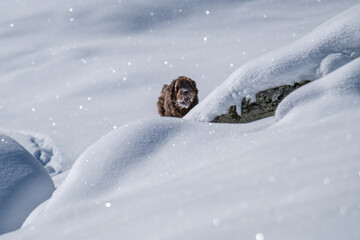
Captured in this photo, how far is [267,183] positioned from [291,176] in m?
0.12

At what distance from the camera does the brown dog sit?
812 centimetres

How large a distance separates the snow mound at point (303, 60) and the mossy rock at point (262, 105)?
0.20 ft

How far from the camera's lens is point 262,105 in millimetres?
5074

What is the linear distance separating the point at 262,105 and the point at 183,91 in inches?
128

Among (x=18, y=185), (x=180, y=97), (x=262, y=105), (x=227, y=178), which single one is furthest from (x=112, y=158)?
(x=180, y=97)

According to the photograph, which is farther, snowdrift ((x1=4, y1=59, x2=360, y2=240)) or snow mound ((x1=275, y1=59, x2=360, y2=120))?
snow mound ((x1=275, y1=59, x2=360, y2=120))

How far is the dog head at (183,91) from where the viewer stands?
8.11 meters

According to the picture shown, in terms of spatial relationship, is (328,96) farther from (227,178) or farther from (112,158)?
(112,158)

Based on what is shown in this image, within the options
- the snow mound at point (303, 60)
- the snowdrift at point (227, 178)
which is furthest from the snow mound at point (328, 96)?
the snow mound at point (303, 60)

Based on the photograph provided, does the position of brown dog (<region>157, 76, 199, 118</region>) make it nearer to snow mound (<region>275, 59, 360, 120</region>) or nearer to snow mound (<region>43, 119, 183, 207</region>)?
snow mound (<region>43, 119, 183, 207</region>)


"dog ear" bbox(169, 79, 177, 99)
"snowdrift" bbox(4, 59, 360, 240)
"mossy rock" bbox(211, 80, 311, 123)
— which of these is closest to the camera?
"snowdrift" bbox(4, 59, 360, 240)

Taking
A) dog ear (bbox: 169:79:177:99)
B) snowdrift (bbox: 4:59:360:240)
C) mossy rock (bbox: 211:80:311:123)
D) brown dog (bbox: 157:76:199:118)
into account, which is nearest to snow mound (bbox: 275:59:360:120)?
snowdrift (bbox: 4:59:360:240)

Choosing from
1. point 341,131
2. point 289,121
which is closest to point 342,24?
point 289,121

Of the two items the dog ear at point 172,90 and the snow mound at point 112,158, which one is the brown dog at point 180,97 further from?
the snow mound at point 112,158
